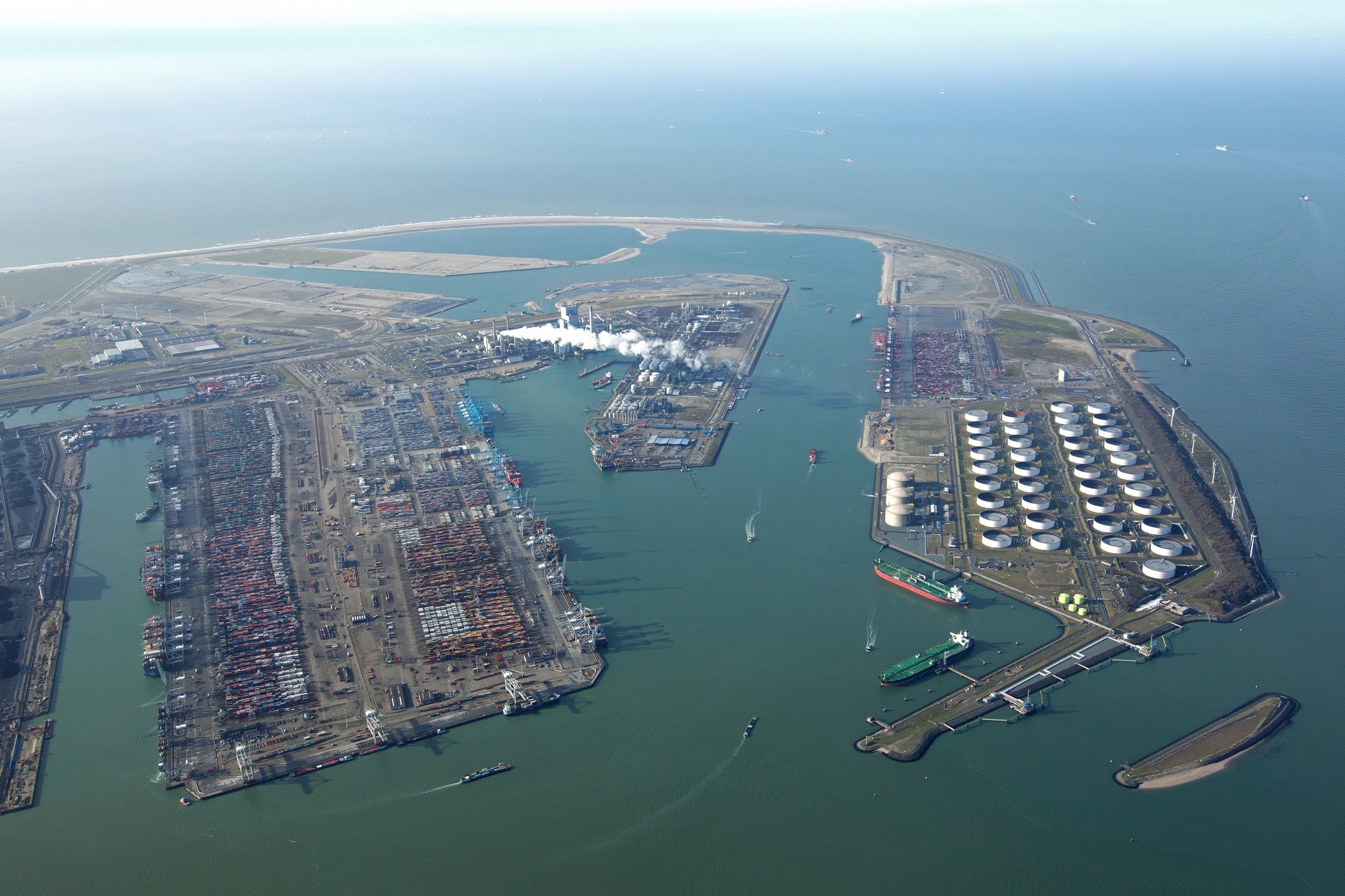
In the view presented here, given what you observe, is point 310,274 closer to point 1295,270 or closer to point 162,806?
point 162,806

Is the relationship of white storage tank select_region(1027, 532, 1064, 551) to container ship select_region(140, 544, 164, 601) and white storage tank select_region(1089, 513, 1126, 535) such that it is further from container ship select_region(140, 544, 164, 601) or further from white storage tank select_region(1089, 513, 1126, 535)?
container ship select_region(140, 544, 164, 601)

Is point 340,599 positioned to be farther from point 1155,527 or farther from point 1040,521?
point 1155,527

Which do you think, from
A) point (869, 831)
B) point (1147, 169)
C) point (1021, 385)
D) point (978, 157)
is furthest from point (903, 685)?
point (978, 157)

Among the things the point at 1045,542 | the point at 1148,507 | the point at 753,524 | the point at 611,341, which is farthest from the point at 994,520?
the point at 611,341

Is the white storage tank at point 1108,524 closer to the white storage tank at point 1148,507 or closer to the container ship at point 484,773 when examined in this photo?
the white storage tank at point 1148,507

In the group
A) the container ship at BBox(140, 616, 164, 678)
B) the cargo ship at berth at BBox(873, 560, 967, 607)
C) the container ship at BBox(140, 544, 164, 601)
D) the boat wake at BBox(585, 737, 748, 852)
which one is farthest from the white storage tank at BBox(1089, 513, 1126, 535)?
the container ship at BBox(140, 544, 164, 601)

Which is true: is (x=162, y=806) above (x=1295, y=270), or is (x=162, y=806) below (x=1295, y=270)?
below
